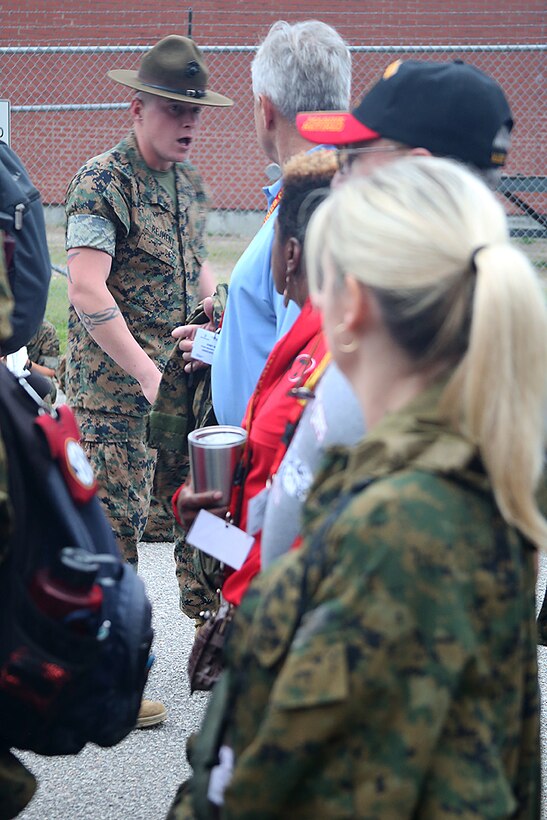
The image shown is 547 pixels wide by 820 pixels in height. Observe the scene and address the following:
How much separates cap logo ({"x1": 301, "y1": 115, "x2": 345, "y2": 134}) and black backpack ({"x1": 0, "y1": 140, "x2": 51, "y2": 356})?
0.94 metres

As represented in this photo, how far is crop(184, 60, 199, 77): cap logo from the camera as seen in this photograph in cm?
412

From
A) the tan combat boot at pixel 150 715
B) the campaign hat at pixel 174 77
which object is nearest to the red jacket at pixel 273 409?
the tan combat boot at pixel 150 715

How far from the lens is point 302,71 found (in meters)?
2.99

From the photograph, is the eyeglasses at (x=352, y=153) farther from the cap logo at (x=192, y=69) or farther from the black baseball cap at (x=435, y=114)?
the cap logo at (x=192, y=69)

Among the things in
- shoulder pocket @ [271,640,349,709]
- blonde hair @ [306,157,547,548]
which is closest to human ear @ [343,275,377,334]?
blonde hair @ [306,157,547,548]

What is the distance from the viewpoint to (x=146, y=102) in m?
4.13

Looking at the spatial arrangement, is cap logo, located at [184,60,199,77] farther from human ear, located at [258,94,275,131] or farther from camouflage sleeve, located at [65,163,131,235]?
human ear, located at [258,94,275,131]

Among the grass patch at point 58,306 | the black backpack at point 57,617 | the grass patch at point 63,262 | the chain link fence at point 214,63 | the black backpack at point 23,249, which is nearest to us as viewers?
the black backpack at point 57,617

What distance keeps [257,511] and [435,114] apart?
0.97 metres

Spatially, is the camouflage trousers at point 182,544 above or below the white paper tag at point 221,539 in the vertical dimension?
below

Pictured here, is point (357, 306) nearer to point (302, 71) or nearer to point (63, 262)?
point (302, 71)

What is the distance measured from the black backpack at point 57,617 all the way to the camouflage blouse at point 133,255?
2.23m

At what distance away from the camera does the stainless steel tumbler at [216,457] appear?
2279mm

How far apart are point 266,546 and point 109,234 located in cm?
237
